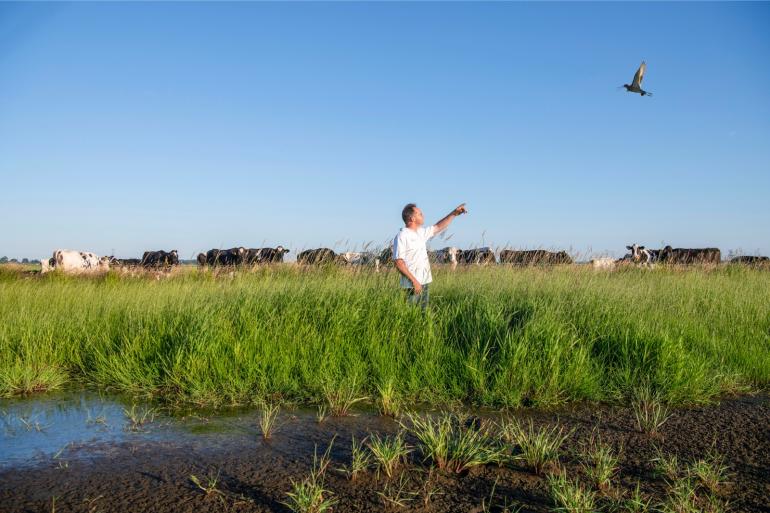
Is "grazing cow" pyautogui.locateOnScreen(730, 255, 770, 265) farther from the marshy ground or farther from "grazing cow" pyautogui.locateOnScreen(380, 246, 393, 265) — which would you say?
"grazing cow" pyautogui.locateOnScreen(380, 246, 393, 265)

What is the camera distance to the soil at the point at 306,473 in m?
2.86

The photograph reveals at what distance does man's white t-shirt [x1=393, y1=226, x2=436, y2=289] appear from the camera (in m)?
6.64

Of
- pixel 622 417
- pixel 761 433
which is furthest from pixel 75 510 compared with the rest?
pixel 761 433

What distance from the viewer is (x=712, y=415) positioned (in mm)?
4562

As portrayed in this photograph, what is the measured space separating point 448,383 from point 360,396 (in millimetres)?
783

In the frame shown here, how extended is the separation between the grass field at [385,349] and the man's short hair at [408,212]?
34.9 inches

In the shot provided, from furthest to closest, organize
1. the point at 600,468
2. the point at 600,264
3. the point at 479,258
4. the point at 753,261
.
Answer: the point at 753,261 < the point at 479,258 < the point at 600,264 < the point at 600,468

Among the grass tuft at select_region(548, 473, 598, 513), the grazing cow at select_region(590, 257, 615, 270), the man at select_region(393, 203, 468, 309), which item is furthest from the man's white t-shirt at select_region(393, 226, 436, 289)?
the grazing cow at select_region(590, 257, 615, 270)

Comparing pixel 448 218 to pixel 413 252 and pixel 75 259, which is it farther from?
pixel 75 259

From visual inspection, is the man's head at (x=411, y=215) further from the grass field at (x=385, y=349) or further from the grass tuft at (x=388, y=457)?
the grass tuft at (x=388, y=457)

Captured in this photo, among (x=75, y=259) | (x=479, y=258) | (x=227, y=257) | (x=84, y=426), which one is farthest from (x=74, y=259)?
(x=84, y=426)

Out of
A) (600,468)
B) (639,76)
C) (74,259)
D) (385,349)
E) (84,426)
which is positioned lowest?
(84,426)

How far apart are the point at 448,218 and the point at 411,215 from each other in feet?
1.48

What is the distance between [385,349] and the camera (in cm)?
546
